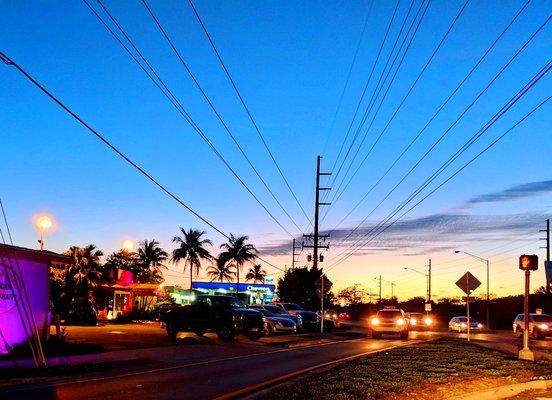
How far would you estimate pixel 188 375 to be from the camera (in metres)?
Result: 15.5

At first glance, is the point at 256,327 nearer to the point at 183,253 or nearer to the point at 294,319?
the point at 294,319

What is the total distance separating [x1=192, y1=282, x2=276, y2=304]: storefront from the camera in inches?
3194

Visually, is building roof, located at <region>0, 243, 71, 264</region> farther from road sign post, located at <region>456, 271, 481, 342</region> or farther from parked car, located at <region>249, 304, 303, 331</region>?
parked car, located at <region>249, 304, 303, 331</region>

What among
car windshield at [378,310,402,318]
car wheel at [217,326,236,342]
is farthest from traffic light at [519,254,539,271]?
car windshield at [378,310,402,318]

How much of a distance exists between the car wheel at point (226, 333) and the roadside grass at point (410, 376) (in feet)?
32.3

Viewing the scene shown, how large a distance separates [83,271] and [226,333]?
712 inches

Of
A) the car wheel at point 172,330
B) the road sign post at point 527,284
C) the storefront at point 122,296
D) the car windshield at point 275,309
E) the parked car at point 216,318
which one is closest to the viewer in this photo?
the road sign post at point 527,284

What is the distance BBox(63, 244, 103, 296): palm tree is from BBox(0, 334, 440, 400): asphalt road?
828 inches

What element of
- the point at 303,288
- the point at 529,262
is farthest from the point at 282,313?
the point at 303,288

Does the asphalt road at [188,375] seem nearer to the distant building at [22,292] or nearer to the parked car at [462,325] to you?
the distant building at [22,292]

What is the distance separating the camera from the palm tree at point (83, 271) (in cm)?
4316

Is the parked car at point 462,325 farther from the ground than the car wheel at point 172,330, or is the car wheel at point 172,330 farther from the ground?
the car wheel at point 172,330

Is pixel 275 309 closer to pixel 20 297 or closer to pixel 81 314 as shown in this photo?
pixel 81 314

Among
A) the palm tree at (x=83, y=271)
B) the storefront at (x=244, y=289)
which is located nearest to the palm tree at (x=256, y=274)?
the storefront at (x=244, y=289)
